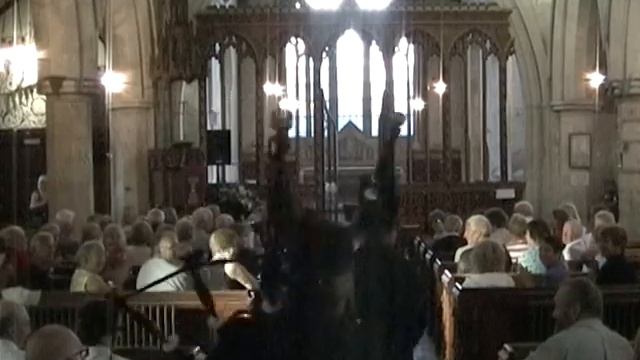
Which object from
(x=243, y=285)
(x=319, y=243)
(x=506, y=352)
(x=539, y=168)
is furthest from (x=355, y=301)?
(x=539, y=168)

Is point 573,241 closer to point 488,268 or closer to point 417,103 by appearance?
point 488,268

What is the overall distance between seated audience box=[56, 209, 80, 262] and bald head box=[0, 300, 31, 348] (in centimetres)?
416

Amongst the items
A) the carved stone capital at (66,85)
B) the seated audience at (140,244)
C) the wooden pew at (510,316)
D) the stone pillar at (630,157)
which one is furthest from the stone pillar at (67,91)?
the stone pillar at (630,157)

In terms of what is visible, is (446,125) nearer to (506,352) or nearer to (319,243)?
(506,352)

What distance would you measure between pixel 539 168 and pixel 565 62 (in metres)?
1.94

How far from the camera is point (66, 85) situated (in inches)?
446

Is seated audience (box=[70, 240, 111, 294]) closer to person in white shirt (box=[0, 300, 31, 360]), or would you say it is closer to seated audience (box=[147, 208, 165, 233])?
person in white shirt (box=[0, 300, 31, 360])

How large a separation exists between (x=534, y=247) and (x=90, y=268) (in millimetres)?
2952

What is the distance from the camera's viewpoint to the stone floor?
334 inches

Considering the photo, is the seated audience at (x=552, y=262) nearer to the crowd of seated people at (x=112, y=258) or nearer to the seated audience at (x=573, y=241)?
the seated audience at (x=573, y=241)

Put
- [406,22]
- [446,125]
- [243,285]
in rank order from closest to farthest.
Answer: [243,285], [406,22], [446,125]

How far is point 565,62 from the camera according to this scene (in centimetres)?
1809

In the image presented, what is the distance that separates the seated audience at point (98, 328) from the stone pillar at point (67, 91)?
800 cm

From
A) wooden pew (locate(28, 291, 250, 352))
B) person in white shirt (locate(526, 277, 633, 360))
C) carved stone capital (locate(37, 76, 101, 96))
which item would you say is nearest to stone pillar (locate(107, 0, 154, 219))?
carved stone capital (locate(37, 76, 101, 96))
